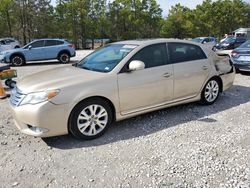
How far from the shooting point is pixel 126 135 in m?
4.41

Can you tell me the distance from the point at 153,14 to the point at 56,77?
44.0 m

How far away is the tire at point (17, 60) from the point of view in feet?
48.4

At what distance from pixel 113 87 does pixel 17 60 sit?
39.4 ft

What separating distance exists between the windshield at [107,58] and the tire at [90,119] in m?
0.63

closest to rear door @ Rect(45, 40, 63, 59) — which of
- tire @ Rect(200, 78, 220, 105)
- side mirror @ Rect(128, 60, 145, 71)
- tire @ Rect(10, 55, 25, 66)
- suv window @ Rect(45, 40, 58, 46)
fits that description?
suv window @ Rect(45, 40, 58, 46)

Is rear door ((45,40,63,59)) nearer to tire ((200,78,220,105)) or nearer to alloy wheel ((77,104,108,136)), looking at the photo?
tire ((200,78,220,105))

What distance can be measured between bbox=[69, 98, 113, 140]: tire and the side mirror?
2.27 ft

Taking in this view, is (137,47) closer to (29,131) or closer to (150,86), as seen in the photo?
(150,86)

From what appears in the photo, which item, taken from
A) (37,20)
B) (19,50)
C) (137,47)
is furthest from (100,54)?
(37,20)

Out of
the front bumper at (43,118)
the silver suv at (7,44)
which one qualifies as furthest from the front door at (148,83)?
the silver suv at (7,44)

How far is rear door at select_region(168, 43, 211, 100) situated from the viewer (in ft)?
16.9

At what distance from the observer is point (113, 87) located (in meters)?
4.33

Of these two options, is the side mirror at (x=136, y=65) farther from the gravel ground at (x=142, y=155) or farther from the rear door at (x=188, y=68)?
Result: the gravel ground at (x=142, y=155)

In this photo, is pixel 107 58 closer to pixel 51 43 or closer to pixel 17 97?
pixel 17 97
